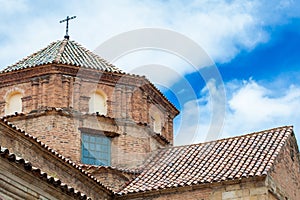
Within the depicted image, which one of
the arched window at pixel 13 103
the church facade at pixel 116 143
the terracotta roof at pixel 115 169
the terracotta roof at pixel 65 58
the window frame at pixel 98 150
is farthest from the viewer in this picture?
the terracotta roof at pixel 65 58

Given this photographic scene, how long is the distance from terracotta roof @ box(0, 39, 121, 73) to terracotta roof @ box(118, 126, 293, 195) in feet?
11.9

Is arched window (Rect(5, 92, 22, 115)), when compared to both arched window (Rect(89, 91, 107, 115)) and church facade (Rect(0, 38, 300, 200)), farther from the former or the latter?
arched window (Rect(89, 91, 107, 115))

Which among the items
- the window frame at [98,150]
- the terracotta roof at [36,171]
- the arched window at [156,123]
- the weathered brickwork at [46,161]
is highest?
the arched window at [156,123]

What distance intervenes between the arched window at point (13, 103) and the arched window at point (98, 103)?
220cm

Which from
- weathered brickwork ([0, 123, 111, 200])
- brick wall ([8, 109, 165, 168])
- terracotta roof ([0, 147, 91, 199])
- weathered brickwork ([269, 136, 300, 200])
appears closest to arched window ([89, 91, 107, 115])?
brick wall ([8, 109, 165, 168])

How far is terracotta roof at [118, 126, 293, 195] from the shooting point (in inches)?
609

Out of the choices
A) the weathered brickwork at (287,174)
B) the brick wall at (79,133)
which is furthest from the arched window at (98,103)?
the weathered brickwork at (287,174)

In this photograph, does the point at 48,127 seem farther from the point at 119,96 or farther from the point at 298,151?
A: the point at 298,151

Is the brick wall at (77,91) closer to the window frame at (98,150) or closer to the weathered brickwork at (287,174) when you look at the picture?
the window frame at (98,150)

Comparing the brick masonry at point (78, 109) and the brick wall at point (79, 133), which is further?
the brick masonry at point (78, 109)

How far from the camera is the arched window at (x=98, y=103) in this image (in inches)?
721

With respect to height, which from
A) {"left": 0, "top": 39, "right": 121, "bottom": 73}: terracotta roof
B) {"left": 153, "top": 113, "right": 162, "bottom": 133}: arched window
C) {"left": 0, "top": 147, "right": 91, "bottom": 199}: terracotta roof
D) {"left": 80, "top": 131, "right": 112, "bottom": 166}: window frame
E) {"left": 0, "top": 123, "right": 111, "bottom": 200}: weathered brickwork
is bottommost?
{"left": 0, "top": 147, "right": 91, "bottom": 199}: terracotta roof

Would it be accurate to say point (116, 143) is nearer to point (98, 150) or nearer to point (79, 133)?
point (98, 150)

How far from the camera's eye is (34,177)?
38.9 feet
